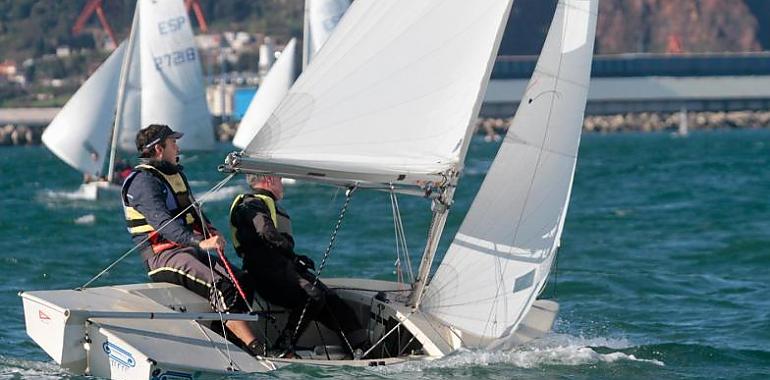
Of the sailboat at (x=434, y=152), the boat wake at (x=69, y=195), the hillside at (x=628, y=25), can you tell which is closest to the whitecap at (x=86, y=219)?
the boat wake at (x=69, y=195)

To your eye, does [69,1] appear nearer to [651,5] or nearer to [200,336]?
[651,5]

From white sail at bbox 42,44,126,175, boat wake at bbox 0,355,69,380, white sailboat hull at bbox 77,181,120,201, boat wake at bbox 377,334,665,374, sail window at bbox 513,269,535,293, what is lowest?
boat wake at bbox 0,355,69,380

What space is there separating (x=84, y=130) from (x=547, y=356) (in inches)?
735

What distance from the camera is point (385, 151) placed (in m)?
7.85

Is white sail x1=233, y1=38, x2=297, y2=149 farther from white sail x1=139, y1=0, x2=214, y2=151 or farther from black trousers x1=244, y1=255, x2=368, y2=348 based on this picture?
black trousers x1=244, y1=255, x2=368, y2=348

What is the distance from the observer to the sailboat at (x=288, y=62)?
95.6 feet

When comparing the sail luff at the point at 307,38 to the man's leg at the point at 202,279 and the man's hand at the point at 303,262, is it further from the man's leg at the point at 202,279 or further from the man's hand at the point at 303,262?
the man's leg at the point at 202,279

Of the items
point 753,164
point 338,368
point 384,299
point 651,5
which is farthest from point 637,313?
point 651,5

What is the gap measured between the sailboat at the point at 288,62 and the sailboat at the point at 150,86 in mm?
833

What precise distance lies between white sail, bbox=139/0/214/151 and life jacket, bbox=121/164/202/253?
21.3 m

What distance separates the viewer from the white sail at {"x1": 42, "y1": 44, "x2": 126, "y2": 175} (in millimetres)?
25719

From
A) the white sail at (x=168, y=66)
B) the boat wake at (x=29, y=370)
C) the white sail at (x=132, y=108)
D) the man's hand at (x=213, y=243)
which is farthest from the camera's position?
the white sail at (x=168, y=66)

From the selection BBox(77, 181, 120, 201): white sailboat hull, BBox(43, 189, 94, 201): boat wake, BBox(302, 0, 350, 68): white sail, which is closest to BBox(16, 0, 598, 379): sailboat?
BBox(77, 181, 120, 201): white sailboat hull

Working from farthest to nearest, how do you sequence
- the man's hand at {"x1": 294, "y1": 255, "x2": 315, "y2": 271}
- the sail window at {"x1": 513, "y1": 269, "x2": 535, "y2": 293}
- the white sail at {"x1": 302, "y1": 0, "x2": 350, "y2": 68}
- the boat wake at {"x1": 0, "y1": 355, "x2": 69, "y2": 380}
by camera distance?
the white sail at {"x1": 302, "y1": 0, "x2": 350, "y2": 68} → the sail window at {"x1": 513, "y1": 269, "x2": 535, "y2": 293} → the man's hand at {"x1": 294, "y1": 255, "x2": 315, "y2": 271} → the boat wake at {"x1": 0, "y1": 355, "x2": 69, "y2": 380}
